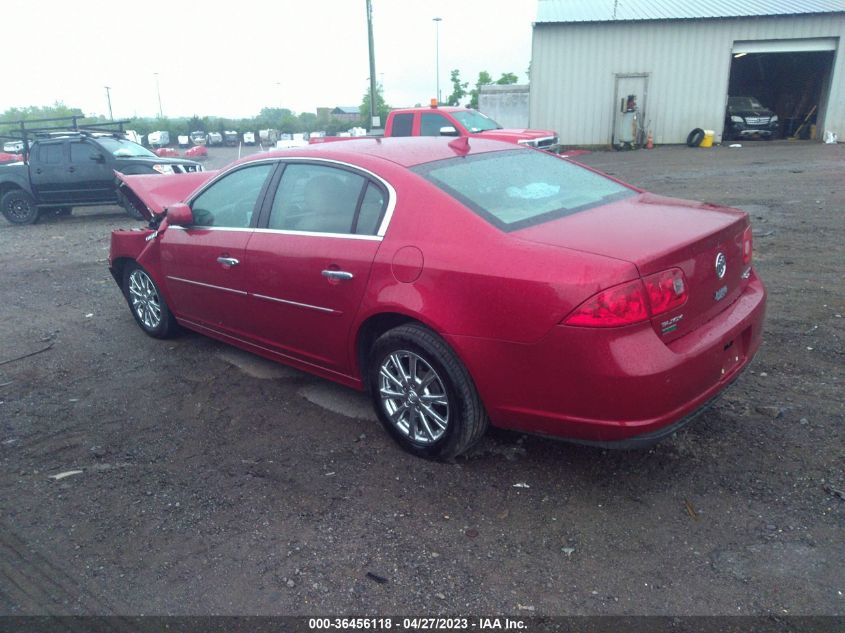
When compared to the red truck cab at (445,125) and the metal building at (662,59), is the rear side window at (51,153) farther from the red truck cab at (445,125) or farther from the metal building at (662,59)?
the metal building at (662,59)

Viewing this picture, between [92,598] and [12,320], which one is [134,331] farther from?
[92,598]

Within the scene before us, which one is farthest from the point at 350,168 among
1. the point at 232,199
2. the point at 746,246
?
the point at 746,246

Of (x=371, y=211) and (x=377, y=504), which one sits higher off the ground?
(x=371, y=211)

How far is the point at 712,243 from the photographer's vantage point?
3.11 m

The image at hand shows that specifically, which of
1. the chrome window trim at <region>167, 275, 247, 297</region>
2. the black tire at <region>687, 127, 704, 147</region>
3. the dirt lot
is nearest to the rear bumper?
the dirt lot

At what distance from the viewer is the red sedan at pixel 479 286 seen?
2.79 m

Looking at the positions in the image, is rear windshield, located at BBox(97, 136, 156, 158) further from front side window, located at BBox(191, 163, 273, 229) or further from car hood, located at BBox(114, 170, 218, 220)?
front side window, located at BBox(191, 163, 273, 229)

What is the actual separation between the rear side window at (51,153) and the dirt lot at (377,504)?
9888mm

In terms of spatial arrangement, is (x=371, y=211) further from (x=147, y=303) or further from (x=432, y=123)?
(x=432, y=123)

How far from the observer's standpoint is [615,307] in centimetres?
271

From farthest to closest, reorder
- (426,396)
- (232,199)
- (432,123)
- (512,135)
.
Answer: (432,123)
(512,135)
(232,199)
(426,396)

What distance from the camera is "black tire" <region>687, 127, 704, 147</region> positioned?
2238 centimetres

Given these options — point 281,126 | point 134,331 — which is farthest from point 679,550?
point 281,126

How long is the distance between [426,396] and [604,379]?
997 millimetres
